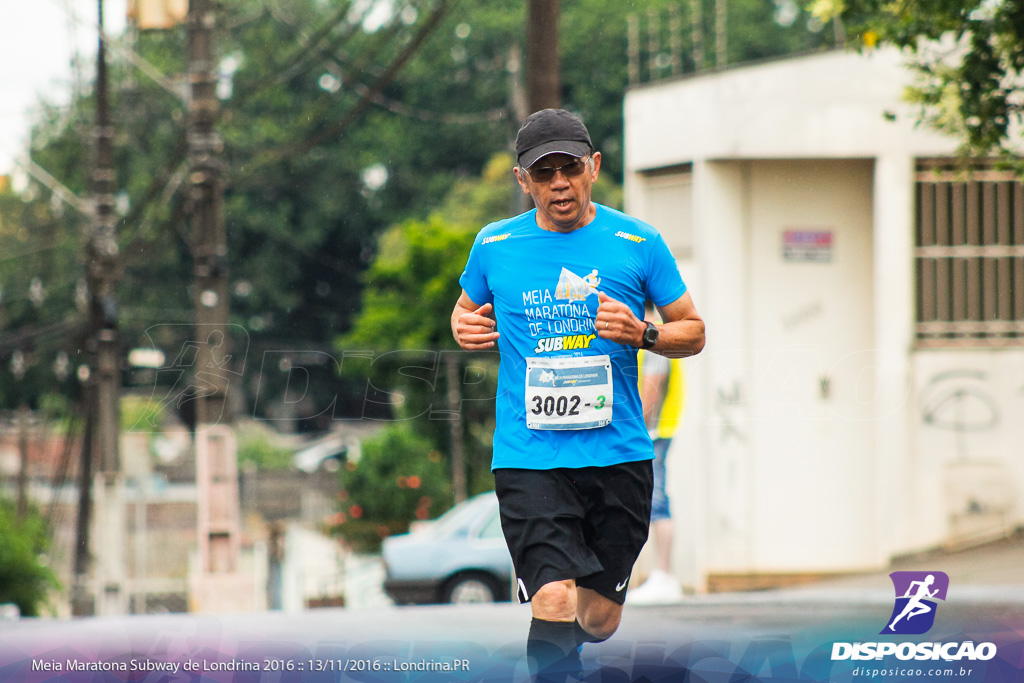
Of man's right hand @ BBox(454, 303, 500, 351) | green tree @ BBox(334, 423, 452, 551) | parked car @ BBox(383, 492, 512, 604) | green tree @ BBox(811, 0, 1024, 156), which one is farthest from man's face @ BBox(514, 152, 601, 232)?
green tree @ BBox(334, 423, 452, 551)

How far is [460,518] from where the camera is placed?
38.2ft

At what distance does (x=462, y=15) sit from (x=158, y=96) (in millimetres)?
19301

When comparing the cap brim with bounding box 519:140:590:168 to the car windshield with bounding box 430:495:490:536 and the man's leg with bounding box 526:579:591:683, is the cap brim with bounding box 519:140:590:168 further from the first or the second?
the car windshield with bounding box 430:495:490:536

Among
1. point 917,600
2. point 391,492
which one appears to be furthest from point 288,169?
point 917,600

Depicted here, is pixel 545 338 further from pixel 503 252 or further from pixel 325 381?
pixel 325 381

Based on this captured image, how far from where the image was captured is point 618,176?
27516 mm

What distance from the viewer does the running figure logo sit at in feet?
15.8

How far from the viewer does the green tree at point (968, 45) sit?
6082 millimetres

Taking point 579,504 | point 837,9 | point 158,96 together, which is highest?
point 158,96

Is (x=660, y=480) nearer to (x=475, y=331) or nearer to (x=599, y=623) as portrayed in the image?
(x=599, y=623)

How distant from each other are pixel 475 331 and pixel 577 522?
2.20 feet

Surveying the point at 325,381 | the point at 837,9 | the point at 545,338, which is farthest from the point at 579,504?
the point at 325,381

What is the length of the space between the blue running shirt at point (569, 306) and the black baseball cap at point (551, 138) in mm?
274

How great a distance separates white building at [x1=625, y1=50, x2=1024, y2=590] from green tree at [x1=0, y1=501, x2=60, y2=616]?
262 inches
